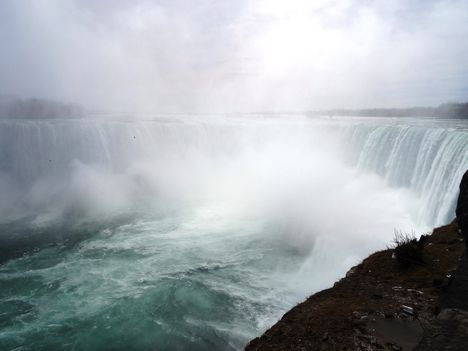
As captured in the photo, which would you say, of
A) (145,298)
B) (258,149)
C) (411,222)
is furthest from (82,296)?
(258,149)

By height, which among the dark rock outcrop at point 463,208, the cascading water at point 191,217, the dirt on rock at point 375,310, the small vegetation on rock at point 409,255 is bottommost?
the cascading water at point 191,217

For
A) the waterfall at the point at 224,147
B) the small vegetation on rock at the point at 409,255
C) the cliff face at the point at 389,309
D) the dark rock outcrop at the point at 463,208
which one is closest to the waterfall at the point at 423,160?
the waterfall at the point at 224,147

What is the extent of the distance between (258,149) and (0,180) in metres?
20.9

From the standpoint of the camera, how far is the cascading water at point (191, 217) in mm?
9469

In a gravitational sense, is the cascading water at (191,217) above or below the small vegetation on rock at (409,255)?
below

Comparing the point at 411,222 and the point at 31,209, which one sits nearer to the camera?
the point at 411,222

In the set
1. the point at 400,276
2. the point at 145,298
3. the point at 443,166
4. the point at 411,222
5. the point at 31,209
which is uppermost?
the point at 443,166

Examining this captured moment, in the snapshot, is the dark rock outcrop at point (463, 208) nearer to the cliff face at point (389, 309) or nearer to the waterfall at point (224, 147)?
the cliff face at point (389, 309)

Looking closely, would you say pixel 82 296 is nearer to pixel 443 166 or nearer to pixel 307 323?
pixel 307 323

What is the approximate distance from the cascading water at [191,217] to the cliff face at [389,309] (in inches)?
115

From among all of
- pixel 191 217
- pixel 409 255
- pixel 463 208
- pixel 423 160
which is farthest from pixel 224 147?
pixel 463 208

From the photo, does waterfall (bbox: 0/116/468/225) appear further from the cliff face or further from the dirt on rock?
the cliff face

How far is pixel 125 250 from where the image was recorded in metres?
14.4

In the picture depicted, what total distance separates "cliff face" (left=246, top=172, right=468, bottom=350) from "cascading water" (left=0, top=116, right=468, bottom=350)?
2926mm
